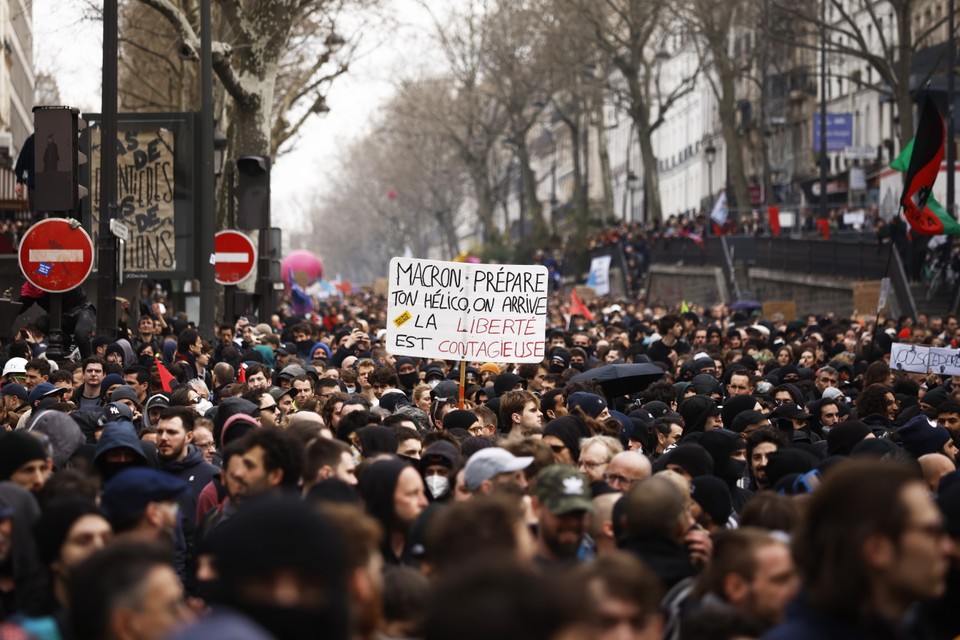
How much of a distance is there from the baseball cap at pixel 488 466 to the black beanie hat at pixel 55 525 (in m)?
1.79

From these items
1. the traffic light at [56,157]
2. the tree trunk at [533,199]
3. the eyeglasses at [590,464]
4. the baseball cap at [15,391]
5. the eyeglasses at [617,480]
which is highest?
the tree trunk at [533,199]

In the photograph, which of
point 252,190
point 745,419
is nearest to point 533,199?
point 252,190

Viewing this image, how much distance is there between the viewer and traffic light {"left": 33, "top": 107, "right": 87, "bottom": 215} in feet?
48.1

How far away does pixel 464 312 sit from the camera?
45.4 ft

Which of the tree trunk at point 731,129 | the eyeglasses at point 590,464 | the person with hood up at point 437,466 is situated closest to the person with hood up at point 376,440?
the person with hood up at point 437,466

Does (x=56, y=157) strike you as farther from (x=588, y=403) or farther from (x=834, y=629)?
(x=834, y=629)

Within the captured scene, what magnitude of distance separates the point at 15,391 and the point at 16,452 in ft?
17.3

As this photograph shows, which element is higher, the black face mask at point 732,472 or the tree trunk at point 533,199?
the tree trunk at point 533,199

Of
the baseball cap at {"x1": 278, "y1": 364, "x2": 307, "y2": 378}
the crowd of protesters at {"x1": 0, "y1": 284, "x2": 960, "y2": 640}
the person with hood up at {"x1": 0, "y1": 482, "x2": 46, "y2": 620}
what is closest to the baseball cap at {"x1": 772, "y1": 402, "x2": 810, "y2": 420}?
the crowd of protesters at {"x1": 0, "y1": 284, "x2": 960, "y2": 640}

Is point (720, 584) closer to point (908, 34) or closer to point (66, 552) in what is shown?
point (66, 552)

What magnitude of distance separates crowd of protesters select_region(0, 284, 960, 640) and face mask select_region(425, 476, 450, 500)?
1 cm

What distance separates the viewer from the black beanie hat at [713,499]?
26.3 ft

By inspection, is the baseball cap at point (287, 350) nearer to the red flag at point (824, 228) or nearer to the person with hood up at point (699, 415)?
the person with hood up at point (699, 415)

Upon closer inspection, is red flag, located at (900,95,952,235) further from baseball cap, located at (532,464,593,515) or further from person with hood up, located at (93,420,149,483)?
baseball cap, located at (532,464,593,515)
